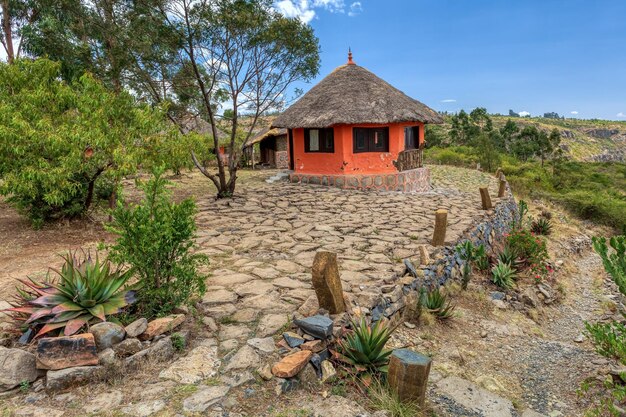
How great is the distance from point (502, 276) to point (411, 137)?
32.3ft

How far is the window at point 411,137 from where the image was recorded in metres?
15.7

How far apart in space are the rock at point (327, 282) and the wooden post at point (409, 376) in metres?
1.08

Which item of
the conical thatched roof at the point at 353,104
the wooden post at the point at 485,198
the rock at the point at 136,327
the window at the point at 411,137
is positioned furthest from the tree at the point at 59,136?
the window at the point at 411,137

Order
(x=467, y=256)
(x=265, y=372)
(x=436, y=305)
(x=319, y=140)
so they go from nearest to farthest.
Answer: (x=265, y=372), (x=436, y=305), (x=467, y=256), (x=319, y=140)

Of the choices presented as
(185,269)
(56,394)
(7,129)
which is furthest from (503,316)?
(7,129)

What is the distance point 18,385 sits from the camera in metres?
3.04

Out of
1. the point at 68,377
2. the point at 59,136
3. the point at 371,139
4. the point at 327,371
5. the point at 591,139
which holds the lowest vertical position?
the point at 327,371

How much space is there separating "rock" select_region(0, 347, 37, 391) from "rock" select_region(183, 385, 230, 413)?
131 cm

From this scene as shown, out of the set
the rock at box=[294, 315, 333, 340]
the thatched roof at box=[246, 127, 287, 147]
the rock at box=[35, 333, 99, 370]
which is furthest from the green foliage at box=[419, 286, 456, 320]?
the thatched roof at box=[246, 127, 287, 147]

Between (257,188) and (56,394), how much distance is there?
430 inches

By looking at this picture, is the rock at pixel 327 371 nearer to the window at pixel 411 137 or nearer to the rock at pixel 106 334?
the rock at pixel 106 334

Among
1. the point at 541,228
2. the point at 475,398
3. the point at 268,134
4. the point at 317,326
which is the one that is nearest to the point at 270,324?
the point at 317,326

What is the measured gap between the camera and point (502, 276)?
731 cm

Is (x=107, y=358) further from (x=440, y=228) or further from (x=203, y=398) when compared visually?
(x=440, y=228)
